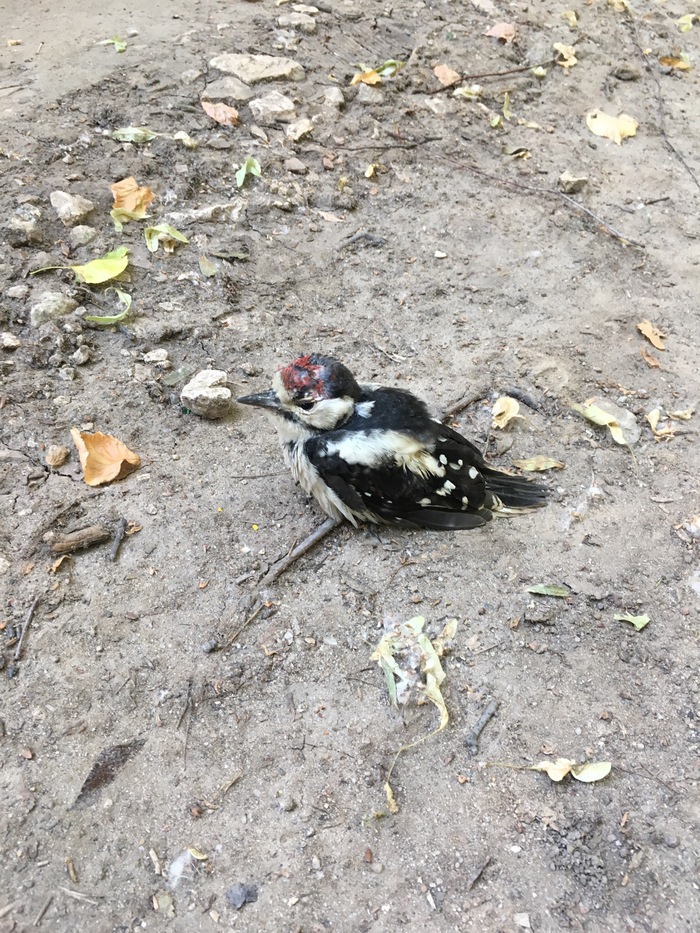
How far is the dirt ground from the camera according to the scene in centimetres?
210

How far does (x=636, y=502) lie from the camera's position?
127 inches

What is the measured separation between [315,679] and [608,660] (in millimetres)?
1088

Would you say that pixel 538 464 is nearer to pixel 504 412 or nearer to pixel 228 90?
pixel 504 412

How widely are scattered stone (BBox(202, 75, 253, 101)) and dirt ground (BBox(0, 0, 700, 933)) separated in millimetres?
40

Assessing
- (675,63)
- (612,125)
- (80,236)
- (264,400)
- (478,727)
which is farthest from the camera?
(675,63)

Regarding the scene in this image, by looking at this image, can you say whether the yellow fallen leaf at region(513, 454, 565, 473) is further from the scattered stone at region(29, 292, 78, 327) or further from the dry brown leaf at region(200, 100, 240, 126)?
the dry brown leaf at region(200, 100, 240, 126)

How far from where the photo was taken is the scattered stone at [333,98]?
5.22 metres

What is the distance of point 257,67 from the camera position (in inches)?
206

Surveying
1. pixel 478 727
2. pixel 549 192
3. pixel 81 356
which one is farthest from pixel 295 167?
pixel 478 727

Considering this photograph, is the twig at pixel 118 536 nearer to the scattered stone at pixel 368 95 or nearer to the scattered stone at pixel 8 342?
the scattered stone at pixel 8 342

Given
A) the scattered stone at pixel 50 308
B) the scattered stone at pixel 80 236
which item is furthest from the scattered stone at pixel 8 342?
the scattered stone at pixel 80 236

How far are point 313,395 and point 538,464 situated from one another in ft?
3.85

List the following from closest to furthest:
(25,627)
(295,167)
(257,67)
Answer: (25,627) → (295,167) → (257,67)

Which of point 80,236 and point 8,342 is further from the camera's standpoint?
point 80,236
